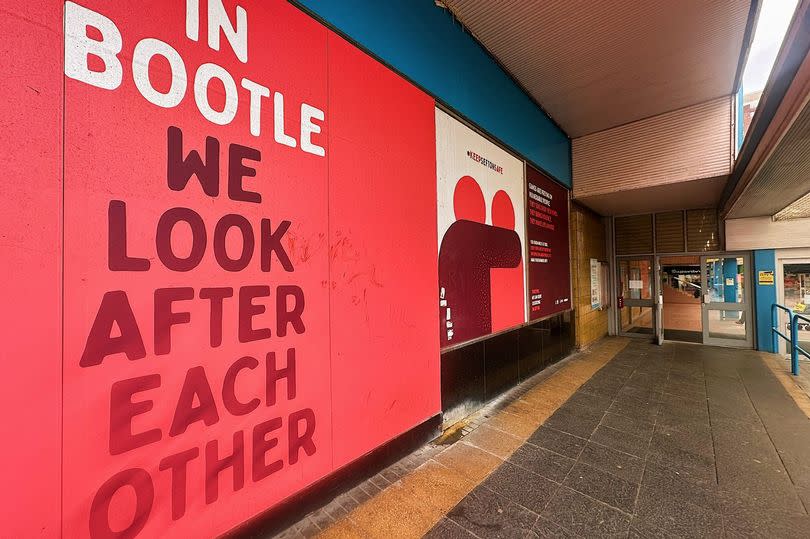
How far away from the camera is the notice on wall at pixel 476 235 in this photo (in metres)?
3.22

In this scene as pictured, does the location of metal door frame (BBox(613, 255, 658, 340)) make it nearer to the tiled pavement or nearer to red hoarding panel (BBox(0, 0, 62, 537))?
the tiled pavement

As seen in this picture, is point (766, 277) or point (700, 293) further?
point (700, 293)

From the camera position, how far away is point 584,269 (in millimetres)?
6520

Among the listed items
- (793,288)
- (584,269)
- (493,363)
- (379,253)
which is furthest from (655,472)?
(793,288)

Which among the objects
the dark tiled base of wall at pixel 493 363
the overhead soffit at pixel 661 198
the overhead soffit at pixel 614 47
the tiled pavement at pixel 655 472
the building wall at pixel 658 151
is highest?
the overhead soffit at pixel 614 47

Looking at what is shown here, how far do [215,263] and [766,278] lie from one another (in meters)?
8.91

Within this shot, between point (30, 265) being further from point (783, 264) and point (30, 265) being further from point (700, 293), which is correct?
point (783, 264)

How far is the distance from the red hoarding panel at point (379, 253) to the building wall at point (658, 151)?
434 centimetres

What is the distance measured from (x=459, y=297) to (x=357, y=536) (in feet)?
6.85

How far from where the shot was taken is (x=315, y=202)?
2125 millimetres

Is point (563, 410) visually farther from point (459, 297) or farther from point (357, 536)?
point (357, 536)

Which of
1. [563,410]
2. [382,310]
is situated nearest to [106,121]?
[382,310]

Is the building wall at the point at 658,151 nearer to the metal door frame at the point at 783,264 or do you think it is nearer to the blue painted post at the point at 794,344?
the blue painted post at the point at 794,344

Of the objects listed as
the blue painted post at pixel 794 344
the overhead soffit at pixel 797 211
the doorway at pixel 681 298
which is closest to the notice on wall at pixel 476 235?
the blue painted post at pixel 794 344
